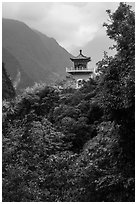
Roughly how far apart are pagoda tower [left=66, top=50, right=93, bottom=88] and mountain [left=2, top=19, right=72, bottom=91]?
349 centimetres

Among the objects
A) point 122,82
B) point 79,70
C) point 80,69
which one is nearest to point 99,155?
point 122,82

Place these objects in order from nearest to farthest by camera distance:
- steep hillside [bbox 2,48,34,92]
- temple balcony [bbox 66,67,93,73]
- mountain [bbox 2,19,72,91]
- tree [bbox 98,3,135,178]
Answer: tree [bbox 98,3,135,178] < temple balcony [bbox 66,67,93,73] < mountain [bbox 2,19,72,91] < steep hillside [bbox 2,48,34,92]

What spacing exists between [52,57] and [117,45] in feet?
51.9

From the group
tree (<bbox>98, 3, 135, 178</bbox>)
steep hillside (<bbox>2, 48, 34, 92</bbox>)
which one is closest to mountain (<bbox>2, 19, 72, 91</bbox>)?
A: steep hillside (<bbox>2, 48, 34, 92</bbox>)

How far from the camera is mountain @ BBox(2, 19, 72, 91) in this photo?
66.3ft

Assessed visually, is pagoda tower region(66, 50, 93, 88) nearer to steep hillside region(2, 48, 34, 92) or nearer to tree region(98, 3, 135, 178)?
steep hillside region(2, 48, 34, 92)

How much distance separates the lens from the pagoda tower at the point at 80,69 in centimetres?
1523

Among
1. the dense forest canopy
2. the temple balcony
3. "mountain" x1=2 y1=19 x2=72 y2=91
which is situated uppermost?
"mountain" x1=2 y1=19 x2=72 y2=91

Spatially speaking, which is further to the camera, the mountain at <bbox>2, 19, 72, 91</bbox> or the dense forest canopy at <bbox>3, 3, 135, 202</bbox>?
the mountain at <bbox>2, 19, 72, 91</bbox>

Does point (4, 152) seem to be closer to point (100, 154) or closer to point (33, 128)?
point (33, 128)

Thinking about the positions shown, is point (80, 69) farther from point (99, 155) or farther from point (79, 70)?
point (99, 155)

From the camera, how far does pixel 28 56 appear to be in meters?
21.9

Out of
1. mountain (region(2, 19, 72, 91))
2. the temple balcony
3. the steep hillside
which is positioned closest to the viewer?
the temple balcony

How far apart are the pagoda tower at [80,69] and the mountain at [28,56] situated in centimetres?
349
